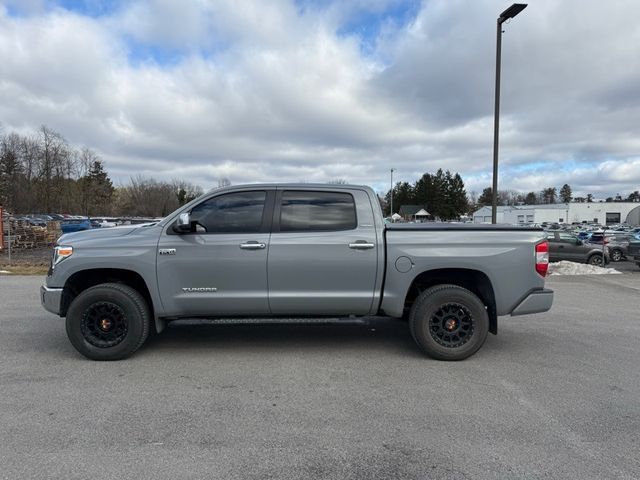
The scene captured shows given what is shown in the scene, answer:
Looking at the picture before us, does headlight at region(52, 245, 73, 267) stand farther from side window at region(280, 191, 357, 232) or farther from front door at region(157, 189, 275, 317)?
side window at region(280, 191, 357, 232)

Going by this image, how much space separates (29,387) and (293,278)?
9.05 ft

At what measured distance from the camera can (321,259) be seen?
511 centimetres

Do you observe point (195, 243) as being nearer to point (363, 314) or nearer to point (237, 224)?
point (237, 224)

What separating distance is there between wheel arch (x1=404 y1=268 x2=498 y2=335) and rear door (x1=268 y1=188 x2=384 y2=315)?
670 millimetres

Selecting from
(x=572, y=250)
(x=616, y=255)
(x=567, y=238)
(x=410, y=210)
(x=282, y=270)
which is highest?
(x=410, y=210)

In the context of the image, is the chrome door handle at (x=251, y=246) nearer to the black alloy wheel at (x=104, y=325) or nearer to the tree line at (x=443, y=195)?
the black alloy wheel at (x=104, y=325)

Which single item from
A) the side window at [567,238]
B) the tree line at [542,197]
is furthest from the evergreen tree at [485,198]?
the side window at [567,238]

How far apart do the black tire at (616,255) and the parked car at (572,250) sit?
388 cm

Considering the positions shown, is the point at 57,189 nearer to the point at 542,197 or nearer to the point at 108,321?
the point at 108,321

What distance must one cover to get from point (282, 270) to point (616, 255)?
22637 mm

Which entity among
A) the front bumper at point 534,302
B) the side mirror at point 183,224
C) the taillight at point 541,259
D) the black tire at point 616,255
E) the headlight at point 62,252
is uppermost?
the side mirror at point 183,224

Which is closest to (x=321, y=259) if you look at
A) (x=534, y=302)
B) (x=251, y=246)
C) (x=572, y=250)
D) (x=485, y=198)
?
(x=251, y=246)

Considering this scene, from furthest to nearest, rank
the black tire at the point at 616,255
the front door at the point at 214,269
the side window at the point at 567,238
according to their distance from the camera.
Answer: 1. the black tire at the point at 616,255
2. the side window at the point at 567,238
3. the front door at the point at 214,269

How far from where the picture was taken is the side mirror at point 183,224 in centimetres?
498
